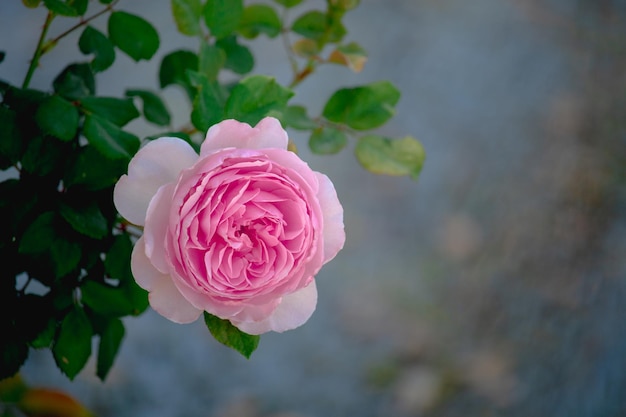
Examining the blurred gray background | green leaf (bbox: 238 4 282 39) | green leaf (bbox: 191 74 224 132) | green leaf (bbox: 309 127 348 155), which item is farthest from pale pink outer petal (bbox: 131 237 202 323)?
the blurred gray background

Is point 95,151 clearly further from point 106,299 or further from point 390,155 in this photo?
point 390,155

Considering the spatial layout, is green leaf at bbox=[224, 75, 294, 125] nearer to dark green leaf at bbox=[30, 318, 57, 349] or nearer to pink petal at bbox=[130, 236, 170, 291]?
pink petal at bbox=[130, 236, 170, 291]

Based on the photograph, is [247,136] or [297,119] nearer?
[247,136]

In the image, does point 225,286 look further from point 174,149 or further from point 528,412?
point 528,412

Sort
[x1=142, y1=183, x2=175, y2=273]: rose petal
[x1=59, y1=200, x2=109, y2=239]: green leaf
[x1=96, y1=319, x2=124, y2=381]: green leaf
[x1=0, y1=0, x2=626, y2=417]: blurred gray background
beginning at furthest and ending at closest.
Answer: [x1=0, y1=0, x2=626, y2=417]: blurred gray background < [x1=96, y1=319, x2=124, y2=381]: green leaf < [x1=59, y1=200, x2=109, y2=239]: green leaf < [x1=142, y1=183, x2=175, y2=273]: rose petal

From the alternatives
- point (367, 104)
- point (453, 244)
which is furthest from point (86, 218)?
point (453, 244)

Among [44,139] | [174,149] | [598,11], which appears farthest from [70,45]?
[598,11]

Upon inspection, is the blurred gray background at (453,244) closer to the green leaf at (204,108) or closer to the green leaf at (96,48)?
the green leaf at (96,48)
